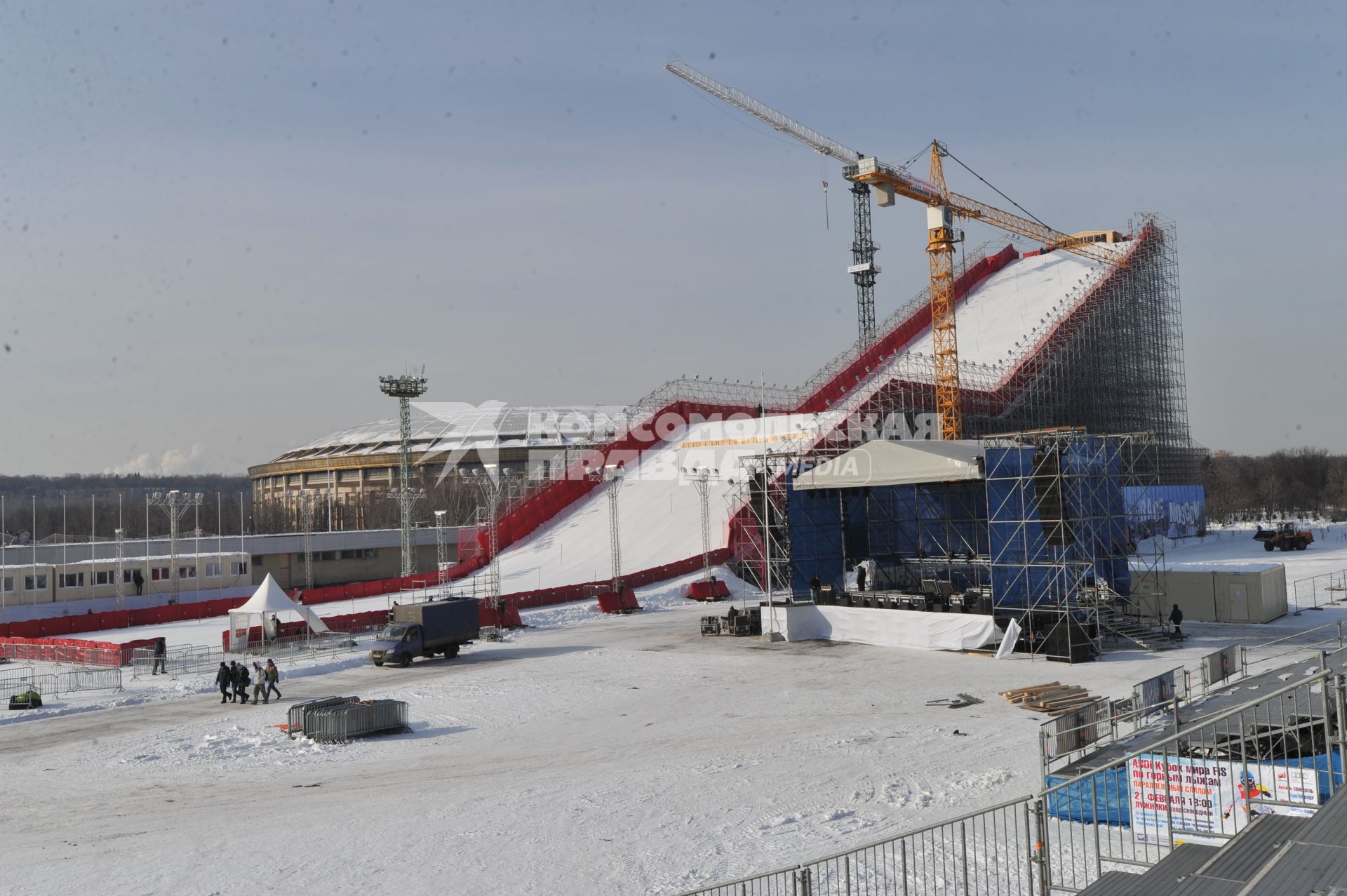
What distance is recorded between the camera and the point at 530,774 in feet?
51.9

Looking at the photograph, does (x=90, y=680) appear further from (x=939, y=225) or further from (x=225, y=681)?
(x=939, y=225)

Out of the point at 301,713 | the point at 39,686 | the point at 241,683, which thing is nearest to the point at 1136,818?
the point at 301,713

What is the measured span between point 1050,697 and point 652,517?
32774mm

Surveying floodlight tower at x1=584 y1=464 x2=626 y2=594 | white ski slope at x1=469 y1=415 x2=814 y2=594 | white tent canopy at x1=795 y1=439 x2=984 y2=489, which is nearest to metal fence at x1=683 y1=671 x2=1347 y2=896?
white tent canopy at x1=795 y1=439 x2=984 y2=489

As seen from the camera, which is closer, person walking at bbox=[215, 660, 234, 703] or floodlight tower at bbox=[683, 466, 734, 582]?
person walking at bbox=[215, 660, 234, 703]

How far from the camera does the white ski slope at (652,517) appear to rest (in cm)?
4650

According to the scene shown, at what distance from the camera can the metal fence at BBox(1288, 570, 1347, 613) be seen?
3331 cm

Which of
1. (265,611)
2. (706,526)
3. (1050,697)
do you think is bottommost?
(1050,697)

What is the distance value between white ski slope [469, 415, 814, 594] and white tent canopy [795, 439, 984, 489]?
13.7 m

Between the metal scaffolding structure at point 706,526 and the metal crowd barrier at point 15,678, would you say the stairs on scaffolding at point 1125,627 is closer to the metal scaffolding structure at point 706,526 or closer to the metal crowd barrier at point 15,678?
the metal scaffolding structure at point 706,526

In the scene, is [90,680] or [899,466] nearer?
[90,680]

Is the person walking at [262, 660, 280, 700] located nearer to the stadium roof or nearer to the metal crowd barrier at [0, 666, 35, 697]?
the metal crowd barrier at [0, 666, 35, 697]

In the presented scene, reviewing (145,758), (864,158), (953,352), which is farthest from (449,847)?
(864,158)

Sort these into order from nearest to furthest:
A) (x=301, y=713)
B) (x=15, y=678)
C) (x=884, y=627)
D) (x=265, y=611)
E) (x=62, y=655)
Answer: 1. (x=301, y=713)
2. (x=15, y=678)
3. (x=884, y=627)
4. (x=62, y=655)
5. (x=265, y=611)
